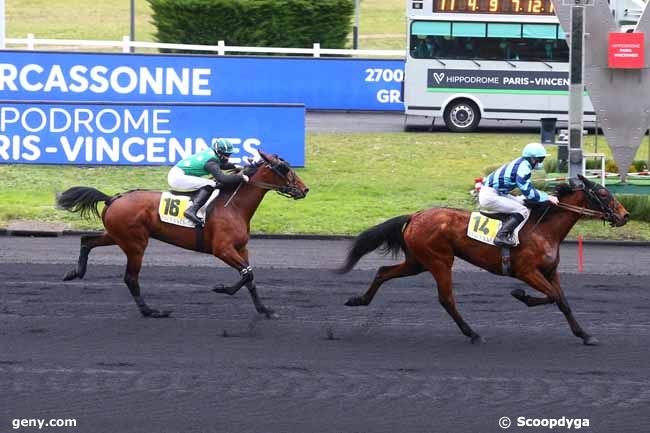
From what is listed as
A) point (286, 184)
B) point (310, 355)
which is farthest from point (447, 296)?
point (286, 184)

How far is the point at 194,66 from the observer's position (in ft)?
82.1

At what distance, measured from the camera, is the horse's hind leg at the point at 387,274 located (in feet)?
36.6

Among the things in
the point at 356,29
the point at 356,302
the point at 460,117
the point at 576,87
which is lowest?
the point at 356,302

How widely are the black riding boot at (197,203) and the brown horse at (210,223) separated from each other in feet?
0.30

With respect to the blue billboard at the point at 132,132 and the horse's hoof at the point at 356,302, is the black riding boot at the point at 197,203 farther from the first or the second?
the blue billboard at the point at 132,132

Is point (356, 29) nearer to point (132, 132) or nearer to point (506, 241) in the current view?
point (132, 132)

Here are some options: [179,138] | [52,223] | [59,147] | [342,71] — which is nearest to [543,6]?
[342,71]

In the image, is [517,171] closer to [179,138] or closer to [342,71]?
[179,138]

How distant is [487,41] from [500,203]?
17.1m

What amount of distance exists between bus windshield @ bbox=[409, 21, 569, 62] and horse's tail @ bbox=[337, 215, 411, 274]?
54.2ft

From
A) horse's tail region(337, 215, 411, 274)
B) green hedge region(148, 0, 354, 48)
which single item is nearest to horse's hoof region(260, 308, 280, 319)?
horse's tail region(337, 215, 411, 274)

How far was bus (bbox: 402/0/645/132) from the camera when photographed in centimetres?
2733

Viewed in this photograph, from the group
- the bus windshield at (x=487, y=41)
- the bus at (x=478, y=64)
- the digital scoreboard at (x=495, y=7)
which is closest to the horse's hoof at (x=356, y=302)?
the bus at (x=478, y=64)

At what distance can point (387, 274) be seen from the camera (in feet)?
36.9
